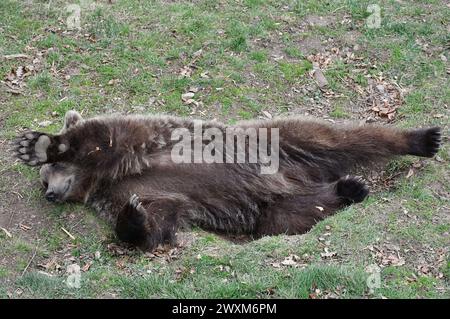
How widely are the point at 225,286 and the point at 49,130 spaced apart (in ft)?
12.2

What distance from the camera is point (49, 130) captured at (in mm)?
8508

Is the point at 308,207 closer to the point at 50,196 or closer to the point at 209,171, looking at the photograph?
the point at 209,171

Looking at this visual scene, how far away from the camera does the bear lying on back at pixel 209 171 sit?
7.18 m

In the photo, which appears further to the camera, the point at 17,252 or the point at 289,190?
the point at 289,190

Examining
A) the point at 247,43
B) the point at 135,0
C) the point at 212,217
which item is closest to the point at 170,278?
the point at 212,217

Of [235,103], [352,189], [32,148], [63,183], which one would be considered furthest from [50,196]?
[352,189]

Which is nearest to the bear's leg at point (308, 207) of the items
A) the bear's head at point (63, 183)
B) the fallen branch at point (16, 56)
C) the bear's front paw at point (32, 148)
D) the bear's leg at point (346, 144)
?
the bear's leg at point (346, 144)

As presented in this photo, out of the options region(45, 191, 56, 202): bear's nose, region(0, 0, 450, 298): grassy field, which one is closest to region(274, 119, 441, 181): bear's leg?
region(0, 0, 450, 298): grassy field

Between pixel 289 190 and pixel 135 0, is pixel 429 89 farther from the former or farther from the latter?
pixel 135 0

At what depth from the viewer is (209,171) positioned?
744 centimetres

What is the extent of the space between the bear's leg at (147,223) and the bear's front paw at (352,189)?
6.26 ft

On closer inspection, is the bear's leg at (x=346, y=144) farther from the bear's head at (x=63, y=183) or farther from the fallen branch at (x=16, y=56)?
the fallen branch at (x=16, y=56)

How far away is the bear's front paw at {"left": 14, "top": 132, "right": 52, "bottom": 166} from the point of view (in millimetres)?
7074

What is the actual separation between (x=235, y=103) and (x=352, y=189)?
244 cm
